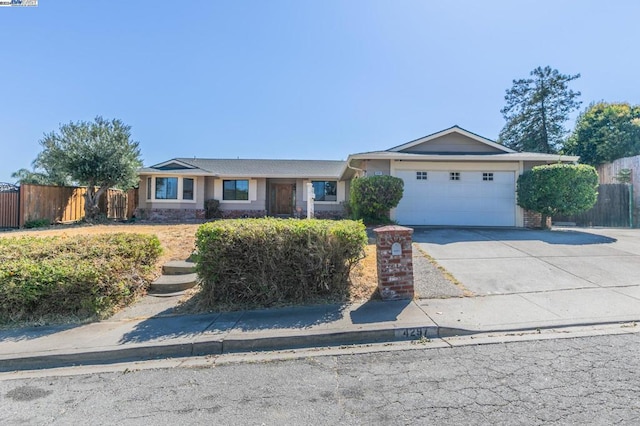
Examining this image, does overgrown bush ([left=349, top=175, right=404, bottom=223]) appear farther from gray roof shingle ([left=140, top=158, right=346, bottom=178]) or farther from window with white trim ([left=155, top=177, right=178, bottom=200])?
window with white trim ([left=155, top=177, right=178, bottom=200])

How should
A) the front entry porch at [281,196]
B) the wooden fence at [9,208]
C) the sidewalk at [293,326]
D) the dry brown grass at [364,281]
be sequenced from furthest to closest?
the front entry porch at [281,196] < the wooden fence at [9,208] < the dry brown grass at [364,281] < the sidewalk at [293,326]

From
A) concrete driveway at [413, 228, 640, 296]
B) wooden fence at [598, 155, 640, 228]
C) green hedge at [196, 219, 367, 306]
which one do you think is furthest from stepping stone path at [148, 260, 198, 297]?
wooden fence at [598, 155, 640, 228]

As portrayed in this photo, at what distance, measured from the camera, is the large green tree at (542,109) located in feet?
90.2

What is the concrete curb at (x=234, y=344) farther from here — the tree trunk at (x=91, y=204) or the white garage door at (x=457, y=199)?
the tree trunk at (x=91, y=204)

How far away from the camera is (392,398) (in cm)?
288

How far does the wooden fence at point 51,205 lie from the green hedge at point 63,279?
37.9 feet

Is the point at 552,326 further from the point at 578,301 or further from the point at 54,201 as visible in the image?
the point at 54,201

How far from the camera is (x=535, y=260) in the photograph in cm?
746

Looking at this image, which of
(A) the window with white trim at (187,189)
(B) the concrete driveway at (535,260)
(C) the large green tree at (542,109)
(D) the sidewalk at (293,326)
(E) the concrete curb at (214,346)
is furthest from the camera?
(C) the large green tree at (542,109)

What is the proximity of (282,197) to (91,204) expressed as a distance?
9840 mm

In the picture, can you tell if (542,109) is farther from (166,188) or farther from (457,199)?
(166,188)

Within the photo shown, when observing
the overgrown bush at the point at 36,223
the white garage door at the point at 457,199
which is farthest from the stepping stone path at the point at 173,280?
the overgrown bush at the point at 36,223

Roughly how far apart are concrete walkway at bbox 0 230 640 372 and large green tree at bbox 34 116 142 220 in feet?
42.4

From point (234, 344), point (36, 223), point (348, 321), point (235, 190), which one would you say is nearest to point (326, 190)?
point (235, 190)
